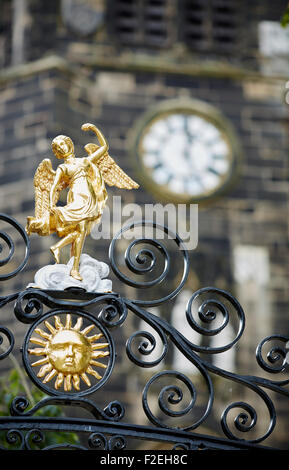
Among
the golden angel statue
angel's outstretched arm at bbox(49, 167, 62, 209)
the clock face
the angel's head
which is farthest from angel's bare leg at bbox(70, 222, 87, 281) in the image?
the clock face

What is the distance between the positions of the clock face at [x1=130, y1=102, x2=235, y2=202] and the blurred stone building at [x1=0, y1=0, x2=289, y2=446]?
0.18 feet

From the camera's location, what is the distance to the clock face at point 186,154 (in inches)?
840

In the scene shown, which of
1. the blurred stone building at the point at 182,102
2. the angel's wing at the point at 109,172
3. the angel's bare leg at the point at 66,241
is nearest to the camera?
the angel's bare leg at the point at 66,241

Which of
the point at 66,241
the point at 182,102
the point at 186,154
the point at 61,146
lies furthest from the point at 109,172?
the point at 182,102

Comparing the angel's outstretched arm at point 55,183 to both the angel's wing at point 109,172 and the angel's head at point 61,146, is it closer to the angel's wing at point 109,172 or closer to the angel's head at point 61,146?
the angel's head at point 61,146

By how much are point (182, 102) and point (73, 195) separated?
50.1ft

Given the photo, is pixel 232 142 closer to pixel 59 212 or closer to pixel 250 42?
pixel 250 42

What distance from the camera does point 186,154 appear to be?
21750 millimetres

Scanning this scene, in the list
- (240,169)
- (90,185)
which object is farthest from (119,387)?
(90,185)

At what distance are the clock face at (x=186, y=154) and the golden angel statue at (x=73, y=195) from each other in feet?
46.0

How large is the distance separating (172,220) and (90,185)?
13911mm

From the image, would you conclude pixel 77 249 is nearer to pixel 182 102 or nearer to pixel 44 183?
pixel 44 183

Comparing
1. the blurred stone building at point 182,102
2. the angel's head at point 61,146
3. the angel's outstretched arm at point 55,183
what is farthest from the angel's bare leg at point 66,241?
the blurred stone building at point 182,102
